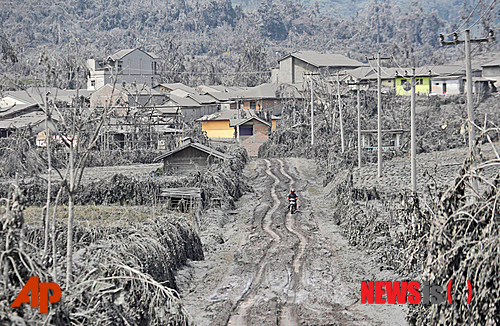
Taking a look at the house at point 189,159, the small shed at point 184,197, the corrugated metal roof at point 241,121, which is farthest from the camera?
the corrugated metal roof at point 241,121

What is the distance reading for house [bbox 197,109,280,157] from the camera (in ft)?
181

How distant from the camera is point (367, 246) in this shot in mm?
18500

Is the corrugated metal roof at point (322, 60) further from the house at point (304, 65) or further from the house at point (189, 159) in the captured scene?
the house at point (189, 159)

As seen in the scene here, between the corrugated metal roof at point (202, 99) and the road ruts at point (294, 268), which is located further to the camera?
the corrugated metal roof at point (202, 99)

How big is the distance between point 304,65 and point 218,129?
82.6 ft

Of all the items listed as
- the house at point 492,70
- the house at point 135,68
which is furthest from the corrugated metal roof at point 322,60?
the house at point 135,68

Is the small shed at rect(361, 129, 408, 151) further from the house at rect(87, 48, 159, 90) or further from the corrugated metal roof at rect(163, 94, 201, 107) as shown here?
the house at rect(87, 48, 159, 90)

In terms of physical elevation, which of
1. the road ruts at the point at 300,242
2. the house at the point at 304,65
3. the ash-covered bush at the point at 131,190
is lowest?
the road ruts at the point at 300,242

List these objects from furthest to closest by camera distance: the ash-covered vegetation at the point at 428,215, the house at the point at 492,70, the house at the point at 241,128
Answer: the house at the point at 492,70, the house at the point at 241,128, the ash-covered vegetation at the point at 428,215

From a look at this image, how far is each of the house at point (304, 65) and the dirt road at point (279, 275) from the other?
183 feet

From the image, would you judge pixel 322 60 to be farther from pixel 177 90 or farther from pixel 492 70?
pixel 492 70

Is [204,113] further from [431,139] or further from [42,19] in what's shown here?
[42,19]

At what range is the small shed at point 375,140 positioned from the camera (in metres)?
42.6

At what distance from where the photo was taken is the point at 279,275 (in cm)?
1634
